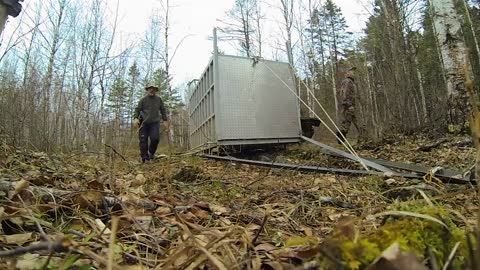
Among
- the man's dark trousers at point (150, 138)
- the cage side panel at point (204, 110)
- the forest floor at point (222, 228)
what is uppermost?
the cage side panel at point (204, 110)

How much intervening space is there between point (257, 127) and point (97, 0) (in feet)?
55.5

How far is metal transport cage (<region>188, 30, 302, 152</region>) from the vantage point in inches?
296

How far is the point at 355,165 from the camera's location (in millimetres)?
5551

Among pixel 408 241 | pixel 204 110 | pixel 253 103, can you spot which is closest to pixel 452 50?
pixel 253 103

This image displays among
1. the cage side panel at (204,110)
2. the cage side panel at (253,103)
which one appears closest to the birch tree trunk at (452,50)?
the cage side panel at (253,103)

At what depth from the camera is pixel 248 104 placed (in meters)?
7.79

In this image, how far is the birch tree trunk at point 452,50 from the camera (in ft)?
21.5

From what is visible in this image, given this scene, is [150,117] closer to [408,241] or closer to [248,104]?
[248,104]

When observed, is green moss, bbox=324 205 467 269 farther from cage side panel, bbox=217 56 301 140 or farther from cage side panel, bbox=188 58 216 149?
cage side panel, bbox=188 58 216 149

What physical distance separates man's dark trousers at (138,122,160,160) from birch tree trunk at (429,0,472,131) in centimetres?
612

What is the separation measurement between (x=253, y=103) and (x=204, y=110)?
1820 millimetres

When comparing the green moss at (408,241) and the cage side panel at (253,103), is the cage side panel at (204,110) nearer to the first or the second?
the cage side panel at (253,103)

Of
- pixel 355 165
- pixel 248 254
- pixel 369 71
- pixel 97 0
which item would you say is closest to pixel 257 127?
pixel 355 165

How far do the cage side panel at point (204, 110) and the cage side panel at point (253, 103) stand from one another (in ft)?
1.65
